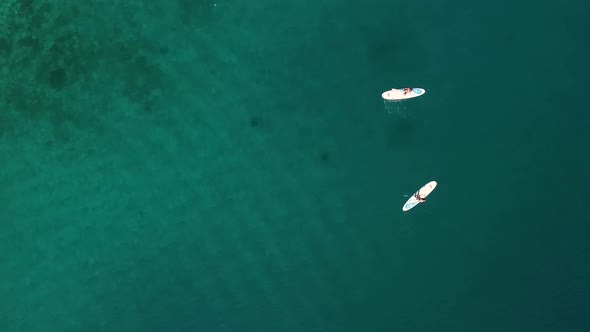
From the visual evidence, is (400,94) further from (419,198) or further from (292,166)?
(292,166)

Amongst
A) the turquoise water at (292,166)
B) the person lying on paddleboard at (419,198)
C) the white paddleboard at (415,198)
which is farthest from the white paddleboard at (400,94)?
the person lying on paddleboard at (419,198)

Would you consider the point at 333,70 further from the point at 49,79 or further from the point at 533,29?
the point at 49,79

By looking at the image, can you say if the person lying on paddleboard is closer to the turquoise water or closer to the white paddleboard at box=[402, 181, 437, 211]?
the white paddleboard at box=[402, 181, 437, 211]

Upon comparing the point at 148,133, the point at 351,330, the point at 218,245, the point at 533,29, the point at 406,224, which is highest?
the point at 148,133

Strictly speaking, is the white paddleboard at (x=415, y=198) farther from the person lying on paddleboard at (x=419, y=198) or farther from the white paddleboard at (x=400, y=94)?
the white paddleboard at (x=400, y=94)

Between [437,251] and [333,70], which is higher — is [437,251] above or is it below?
below

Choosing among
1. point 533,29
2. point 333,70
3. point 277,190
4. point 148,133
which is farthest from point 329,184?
point 533,29

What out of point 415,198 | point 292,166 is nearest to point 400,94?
point 415,198
